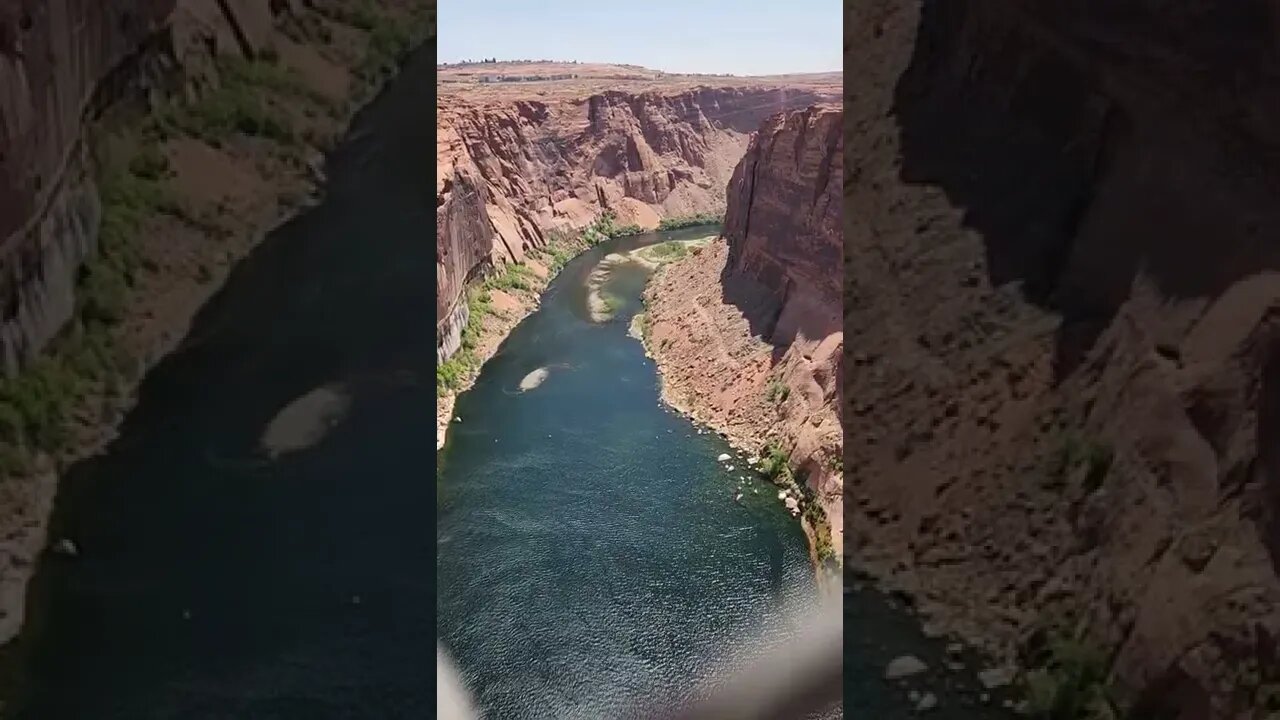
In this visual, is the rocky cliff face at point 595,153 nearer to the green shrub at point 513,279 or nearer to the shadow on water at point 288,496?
the green shrub at point 513,279

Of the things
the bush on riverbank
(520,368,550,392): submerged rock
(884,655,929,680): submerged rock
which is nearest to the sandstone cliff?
(520,368,550,392): submerged rock

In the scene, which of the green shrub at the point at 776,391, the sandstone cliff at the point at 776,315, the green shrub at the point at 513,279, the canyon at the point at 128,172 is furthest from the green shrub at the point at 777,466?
the green shrub at the point at 513,279

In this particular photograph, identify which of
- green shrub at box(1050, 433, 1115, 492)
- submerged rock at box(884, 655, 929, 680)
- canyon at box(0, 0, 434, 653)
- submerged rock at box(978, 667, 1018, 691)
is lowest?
submerged rock at box(884, 655, 929, 680)

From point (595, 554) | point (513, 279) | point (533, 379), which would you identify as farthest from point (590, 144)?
point (595, 554)

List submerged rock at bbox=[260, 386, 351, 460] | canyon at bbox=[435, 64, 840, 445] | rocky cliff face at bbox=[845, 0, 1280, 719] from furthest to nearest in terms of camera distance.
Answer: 1. canyon at bbox=[435, 64, 840, 445]
2. submerged rock at bbox=[260, 386, 351, 460]
3. rocky cliff face at bbox=[845, 0, 1280, 719]

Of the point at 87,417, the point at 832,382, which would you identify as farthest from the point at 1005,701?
the point at 832,382

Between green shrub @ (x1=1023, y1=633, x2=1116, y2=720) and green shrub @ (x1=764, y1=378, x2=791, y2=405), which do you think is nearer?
green shrub @ (x1=1023, y1=633, x2=1116, y2=720)

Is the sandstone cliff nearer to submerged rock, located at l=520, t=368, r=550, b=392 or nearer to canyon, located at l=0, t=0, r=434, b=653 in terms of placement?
submerged rock, located at l=520, t=368, r=550, b=392
